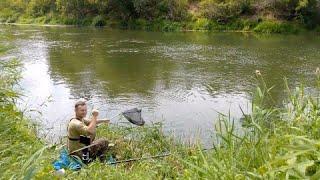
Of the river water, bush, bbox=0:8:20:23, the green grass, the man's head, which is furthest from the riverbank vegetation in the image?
the green grass

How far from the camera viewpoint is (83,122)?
679cm

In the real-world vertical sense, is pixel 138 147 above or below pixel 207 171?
below

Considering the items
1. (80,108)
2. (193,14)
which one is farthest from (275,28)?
(80,108)

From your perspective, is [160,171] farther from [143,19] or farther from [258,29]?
[143,19]

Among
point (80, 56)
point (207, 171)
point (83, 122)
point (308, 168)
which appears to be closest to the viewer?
point (308, 168)

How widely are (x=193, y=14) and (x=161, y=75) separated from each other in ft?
69.4

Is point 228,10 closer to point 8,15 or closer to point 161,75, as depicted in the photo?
point 161,75

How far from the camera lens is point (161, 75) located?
15.4 metres

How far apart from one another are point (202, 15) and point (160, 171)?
3036 cm

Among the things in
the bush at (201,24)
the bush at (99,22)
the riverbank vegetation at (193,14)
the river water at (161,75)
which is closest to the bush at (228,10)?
the riverbank vegetation at (193,14)

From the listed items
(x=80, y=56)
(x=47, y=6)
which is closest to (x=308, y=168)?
(x=80, y=56)

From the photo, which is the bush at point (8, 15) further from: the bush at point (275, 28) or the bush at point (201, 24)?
the bush at point (275, 28)

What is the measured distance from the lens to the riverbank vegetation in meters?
31.6

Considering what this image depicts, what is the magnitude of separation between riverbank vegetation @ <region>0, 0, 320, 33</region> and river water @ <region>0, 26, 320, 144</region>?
568 centimetres
